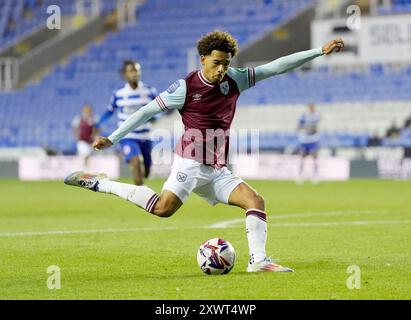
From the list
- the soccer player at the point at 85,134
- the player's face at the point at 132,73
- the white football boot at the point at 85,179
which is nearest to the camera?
the white football boot at the point at 85,179

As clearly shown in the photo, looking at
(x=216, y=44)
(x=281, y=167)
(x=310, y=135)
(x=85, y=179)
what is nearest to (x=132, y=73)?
(x=85, y=179)

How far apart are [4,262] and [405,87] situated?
24.5 metres

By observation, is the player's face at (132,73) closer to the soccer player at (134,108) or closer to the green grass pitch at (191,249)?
the soccer player at (134,108)

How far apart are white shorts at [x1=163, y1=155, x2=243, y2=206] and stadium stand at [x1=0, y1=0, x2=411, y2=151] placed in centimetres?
2293

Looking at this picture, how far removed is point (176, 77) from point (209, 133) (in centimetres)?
2764

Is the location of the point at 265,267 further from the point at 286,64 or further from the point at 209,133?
the point at 286,64

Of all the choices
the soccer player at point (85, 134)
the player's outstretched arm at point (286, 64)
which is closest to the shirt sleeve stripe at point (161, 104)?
the player's outstretched arm at point (286, 64)

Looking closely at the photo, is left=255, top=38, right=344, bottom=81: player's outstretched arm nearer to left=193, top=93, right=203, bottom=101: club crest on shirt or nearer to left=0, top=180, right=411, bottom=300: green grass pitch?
left=193, top=93, right=203, bottom=101: club crest on shirt

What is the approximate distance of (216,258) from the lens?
885 cm

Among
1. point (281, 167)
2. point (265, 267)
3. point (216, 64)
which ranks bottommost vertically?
point (265, 267)

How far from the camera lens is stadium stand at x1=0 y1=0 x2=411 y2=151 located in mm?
33062

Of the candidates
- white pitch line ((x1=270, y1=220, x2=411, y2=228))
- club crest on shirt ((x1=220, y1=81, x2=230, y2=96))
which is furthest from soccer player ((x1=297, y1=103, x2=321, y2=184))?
club crest on shirt ((x1=220, y1=81, x2=230, y2=96))

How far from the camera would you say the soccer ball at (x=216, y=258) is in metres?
8.84
